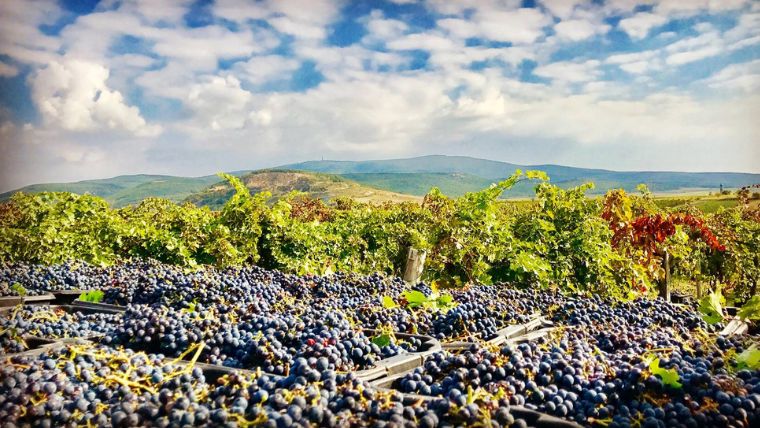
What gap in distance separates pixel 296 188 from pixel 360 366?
14922cm

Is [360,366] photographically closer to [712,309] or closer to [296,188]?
[712,309]

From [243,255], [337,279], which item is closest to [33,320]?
[337,279]

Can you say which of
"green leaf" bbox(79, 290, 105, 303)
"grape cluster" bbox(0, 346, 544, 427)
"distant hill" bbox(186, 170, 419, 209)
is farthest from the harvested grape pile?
"distant hill" bbox(186, 170, 419, 209)

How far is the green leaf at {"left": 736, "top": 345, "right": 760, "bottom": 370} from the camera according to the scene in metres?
1.90

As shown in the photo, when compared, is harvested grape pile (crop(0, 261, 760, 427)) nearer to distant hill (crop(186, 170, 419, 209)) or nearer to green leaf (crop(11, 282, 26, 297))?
green leaf (crop(11, 282, 26, 297))

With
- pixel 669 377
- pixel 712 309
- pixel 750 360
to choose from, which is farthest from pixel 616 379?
pixel 712 309

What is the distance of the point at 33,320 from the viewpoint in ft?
8.98

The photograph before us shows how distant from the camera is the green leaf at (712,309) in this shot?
→ 304cm

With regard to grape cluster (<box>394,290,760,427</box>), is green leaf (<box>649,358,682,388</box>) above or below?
above

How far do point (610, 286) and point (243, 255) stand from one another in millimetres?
4543

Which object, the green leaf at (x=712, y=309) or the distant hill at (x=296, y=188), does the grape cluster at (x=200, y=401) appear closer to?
the green leaf at (x=712, y=309)

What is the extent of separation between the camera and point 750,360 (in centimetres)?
194

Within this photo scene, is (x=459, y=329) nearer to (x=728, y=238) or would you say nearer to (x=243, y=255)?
(x=243, y=255)

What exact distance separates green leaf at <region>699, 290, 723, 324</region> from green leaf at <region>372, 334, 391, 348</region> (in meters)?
1.99
